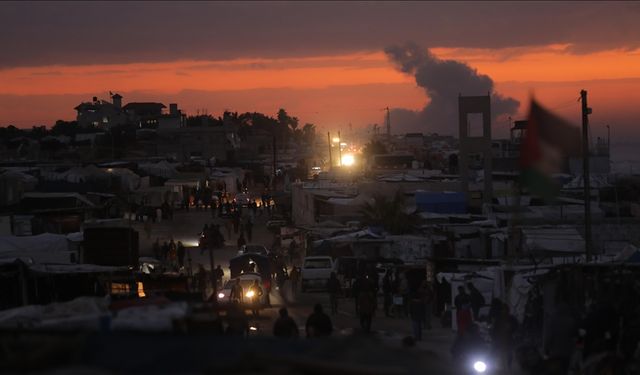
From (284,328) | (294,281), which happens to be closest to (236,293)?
(294,281)

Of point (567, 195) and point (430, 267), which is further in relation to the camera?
point (567, 195)

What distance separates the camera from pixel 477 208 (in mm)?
40469

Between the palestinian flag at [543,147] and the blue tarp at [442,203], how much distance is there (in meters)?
21.3

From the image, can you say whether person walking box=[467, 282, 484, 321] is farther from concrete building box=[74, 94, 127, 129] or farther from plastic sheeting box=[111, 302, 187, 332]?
concrete building box=[74, 94, 127, 129]

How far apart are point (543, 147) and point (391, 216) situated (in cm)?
1833

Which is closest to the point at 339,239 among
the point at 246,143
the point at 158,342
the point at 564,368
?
the point at 564,368

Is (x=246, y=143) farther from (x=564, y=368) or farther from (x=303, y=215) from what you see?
(x=564, y=368)

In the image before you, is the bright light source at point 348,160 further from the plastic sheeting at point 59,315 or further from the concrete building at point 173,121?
the plastic sheeting at point 59,315

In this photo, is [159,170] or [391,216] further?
[159,170]

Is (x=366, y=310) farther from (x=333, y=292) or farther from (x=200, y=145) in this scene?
(x=200, y=145)

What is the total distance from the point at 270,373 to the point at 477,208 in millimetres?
34905

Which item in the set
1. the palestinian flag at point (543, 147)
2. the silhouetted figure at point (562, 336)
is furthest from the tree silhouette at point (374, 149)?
the silhouetted figure at point (562, 336)

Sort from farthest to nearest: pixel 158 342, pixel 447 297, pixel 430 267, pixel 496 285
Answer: pixel 430 267 < pixel 447 297 < pixel 496 285 < pixel 158 342

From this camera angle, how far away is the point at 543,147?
51.9 feet
